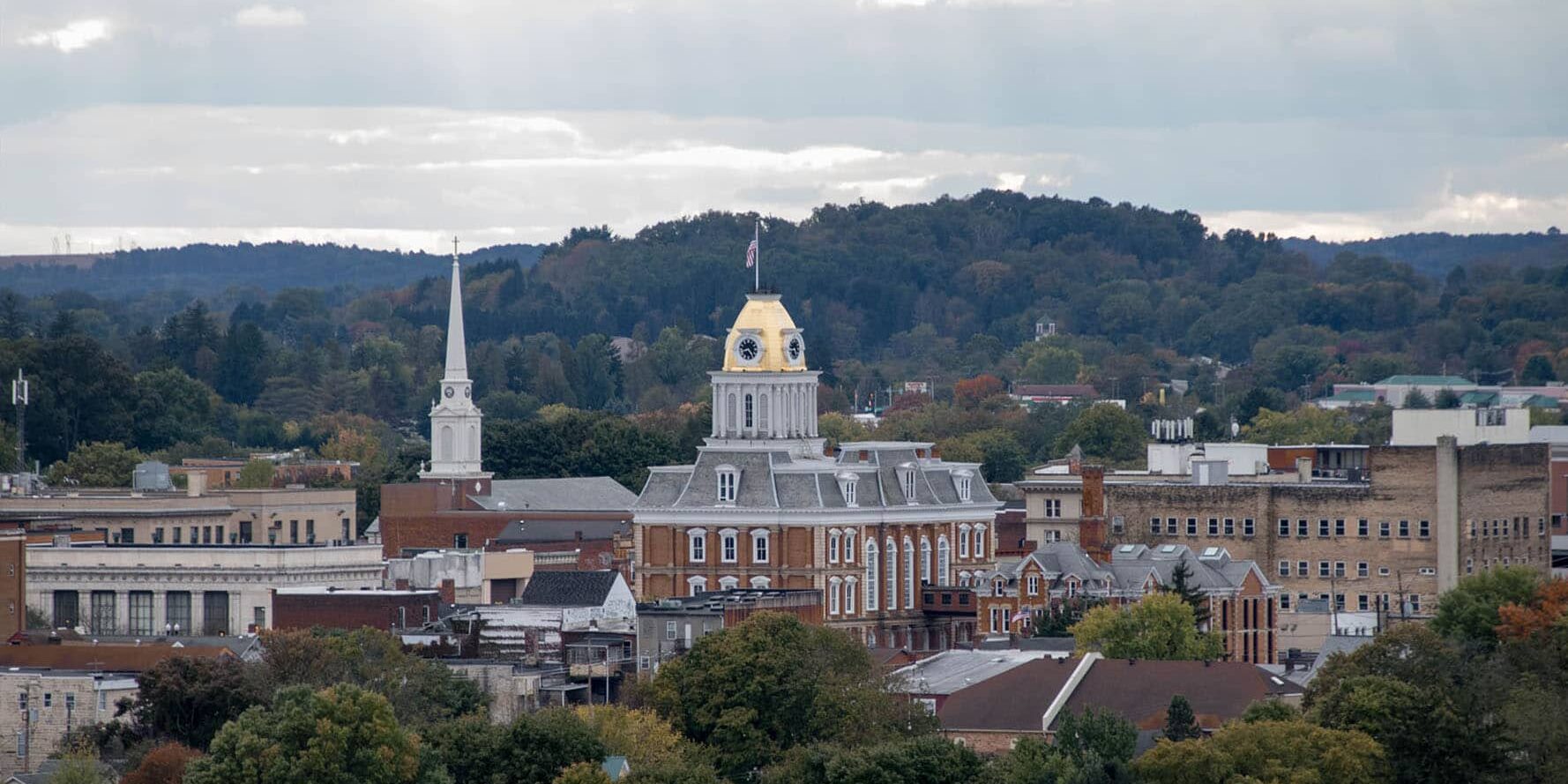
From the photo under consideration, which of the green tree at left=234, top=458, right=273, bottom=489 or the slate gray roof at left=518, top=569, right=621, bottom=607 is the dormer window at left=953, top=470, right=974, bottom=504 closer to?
the slate gray roof at left=518, top=569, right=621, bottom=607

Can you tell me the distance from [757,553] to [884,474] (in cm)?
650

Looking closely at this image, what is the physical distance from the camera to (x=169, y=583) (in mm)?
136750

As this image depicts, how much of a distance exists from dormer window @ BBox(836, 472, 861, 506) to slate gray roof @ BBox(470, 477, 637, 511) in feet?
87.9

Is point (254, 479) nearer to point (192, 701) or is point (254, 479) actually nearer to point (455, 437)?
point (455, 437)

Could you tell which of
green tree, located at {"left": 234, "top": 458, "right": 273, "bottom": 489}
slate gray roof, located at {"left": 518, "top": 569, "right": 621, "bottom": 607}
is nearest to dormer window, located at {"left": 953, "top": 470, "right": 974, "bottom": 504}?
slate gray roof, located at {"left": 518, "top": 569, "right": 621, "bottom": 607}

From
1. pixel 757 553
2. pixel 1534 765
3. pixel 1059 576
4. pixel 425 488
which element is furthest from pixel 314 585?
pixel 1534 765

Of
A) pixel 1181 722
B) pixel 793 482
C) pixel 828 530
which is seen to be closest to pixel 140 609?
pixel 793 482

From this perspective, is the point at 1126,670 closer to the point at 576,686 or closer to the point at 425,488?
the point at 576,686

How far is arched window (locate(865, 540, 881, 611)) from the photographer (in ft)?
476

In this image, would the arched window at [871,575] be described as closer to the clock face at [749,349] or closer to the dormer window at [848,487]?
the dormer window at [848,487]

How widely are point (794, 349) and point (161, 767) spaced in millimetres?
64256

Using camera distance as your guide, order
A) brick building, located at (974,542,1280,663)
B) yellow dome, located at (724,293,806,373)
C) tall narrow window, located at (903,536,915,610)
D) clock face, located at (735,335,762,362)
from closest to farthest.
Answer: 1. brick building, located at (974,542,1280,663)
2. tall narrow window, located at (903,536,915,610)
3. yellow dome, located at (724,293,806,373)
4. clock face, located at (735,335,762,362)

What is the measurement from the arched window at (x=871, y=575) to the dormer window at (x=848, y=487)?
1.59 m

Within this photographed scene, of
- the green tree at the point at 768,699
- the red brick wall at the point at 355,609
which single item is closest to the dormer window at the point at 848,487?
the red brick wall at the point at 355,609
